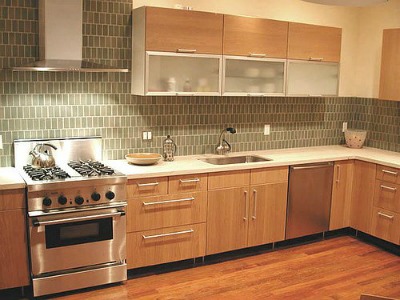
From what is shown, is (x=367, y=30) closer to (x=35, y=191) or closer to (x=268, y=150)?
(x=268, y=150)

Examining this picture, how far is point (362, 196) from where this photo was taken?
194 inches

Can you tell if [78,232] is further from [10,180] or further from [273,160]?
[273,160]

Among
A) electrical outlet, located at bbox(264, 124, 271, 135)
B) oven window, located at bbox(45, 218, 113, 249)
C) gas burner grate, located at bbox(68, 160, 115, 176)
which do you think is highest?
electrical outlet, located at bbox(264, 124, 271, 135)

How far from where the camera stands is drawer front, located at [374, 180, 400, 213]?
15.0 ft

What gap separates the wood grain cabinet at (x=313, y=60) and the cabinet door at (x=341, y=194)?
0.79 m

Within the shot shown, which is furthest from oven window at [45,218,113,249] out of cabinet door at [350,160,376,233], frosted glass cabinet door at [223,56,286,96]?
cabinet door at [350,160,376,233]

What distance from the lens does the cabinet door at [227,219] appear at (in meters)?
4.19

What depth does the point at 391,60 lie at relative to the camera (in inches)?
191

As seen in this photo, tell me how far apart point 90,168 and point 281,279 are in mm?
1827

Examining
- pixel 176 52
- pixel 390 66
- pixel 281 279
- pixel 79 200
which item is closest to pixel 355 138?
pixel 390 66

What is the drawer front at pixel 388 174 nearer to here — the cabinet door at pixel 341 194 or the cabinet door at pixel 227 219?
the cabinet door at pixel 341 194

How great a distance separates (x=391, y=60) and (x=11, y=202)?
381 centimetres

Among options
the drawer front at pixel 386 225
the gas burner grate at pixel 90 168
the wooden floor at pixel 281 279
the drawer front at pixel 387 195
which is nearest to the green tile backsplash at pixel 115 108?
the gas burner grate at pixel 90 168

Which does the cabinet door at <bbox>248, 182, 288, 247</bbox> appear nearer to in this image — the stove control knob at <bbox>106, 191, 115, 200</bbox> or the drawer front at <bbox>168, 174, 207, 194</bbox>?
the drawer front at <bbox>168, 174, 207, 194</bbox>
